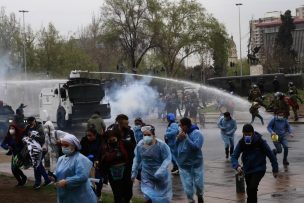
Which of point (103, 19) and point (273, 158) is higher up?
point (103, 19)

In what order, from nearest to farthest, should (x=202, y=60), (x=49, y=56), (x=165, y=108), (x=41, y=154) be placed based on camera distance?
(x=41, y=154), (x=165, y=108), (x=49, y=56), (x=202, y=60)

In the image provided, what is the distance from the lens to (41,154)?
12.4 metres

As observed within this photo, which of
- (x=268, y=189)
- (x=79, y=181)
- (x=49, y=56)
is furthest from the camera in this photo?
(x=49, y=56)

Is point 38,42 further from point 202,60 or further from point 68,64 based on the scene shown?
point 202,60

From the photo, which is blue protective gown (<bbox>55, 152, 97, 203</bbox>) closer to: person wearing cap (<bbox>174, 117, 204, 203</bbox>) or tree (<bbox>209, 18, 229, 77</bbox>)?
person wearing cap (<bbox>174, 117, 204, 203</bbox>)

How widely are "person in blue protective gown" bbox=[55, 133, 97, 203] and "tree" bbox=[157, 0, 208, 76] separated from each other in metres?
63.2

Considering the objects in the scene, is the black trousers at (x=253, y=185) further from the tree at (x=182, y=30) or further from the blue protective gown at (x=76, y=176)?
the tree at (x=182, y=30)

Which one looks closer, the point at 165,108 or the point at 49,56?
the point at 165,108

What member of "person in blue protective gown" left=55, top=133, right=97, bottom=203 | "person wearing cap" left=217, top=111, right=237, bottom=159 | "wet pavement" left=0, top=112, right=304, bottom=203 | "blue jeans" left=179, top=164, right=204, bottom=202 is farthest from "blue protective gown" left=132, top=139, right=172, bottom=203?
"person wearing cap" left=217, top=111, right=237, bottom=159

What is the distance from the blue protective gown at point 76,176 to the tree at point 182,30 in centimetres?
6325

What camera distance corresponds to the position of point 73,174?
6598mm

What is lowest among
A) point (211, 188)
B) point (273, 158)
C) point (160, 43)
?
point (211, 188)

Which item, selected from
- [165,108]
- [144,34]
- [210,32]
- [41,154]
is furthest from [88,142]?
[210,32]

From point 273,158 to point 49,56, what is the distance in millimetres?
60639
